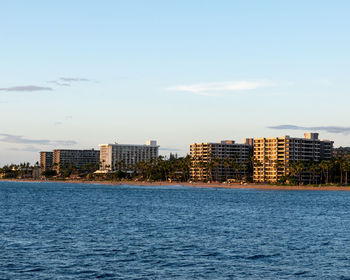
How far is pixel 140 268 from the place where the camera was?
47.9 metres

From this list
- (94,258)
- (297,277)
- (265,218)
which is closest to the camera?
(297,277)

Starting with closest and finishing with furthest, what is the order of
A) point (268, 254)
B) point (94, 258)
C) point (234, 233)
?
point (94, 258)
point (268, 254)
point (234, 233)

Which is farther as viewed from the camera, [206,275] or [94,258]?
[94,258]

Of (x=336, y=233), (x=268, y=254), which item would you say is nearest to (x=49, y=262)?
(x=268, y=254)

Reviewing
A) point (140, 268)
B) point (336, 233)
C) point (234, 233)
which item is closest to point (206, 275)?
point (140, 268)

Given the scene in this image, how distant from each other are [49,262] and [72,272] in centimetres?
499

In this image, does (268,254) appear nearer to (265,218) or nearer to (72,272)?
(72,272)

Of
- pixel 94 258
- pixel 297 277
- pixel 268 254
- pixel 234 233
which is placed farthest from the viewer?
pixel 234 233

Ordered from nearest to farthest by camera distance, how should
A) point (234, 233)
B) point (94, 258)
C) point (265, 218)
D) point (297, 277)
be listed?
point (297, 277)
point (94, 258)
point (234, 233)
point (265, 218)

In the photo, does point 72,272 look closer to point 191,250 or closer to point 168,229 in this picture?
point 191,250

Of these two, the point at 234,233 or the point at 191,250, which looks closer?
the point at 191,250

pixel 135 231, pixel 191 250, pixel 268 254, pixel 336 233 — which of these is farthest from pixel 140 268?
pixel 336 233

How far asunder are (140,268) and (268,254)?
14.7 m

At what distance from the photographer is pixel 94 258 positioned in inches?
2055
